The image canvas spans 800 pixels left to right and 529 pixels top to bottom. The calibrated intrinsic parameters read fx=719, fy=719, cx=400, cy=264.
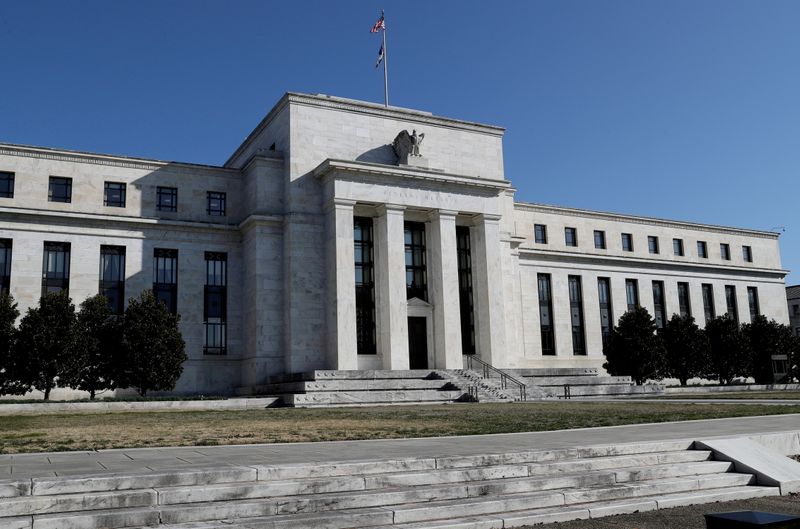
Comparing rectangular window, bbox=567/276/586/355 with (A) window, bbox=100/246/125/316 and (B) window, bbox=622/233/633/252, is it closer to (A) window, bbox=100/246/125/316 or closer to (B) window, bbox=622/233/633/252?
(B) window, bbox=622/233/633/252

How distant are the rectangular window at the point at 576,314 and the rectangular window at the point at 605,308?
193 centimetres

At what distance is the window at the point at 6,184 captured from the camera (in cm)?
4003

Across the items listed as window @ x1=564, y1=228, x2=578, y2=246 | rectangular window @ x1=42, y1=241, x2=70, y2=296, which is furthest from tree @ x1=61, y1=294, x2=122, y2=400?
window @ x1=564, y1=228, x2=578, y2=246

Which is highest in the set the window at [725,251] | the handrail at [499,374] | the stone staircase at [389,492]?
the window at [725,251]

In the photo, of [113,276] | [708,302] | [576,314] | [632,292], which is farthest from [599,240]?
[113,276]

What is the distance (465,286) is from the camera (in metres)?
46.9

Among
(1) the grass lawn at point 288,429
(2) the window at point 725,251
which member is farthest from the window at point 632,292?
(1) the grass lawn at point 288,429

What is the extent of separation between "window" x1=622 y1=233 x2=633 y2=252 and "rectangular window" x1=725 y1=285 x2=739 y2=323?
11.3 metres

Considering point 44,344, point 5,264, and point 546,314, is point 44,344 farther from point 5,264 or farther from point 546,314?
point 546,314

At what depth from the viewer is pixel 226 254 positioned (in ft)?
145

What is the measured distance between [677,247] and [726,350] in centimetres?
1172

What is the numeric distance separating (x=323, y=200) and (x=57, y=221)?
14.9 meters

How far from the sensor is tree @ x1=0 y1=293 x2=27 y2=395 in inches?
1308

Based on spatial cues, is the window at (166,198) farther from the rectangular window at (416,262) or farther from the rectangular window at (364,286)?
the rectangular window at (416,262)
